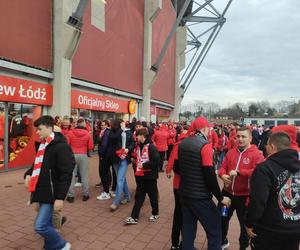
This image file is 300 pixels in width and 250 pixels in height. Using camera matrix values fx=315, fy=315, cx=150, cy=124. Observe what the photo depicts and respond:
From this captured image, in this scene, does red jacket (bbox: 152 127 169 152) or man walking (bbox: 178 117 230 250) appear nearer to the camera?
man walking (bbox: 178 117 230 250)

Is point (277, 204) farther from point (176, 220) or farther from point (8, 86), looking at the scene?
point (8, 86)

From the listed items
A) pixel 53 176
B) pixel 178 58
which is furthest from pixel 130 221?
pixel 178 58

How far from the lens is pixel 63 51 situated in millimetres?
11953

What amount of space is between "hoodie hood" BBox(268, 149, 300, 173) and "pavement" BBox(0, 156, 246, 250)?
233cm

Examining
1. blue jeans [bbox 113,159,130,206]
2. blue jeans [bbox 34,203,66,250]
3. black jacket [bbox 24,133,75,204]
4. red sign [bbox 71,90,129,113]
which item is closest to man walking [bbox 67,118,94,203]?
blue jeans [bbox 113,159,130,206]

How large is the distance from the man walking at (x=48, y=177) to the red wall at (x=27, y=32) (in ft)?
23.0

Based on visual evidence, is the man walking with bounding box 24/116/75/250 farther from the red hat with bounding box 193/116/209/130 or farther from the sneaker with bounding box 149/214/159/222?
the sneaker with bounding box 149/214/159/222

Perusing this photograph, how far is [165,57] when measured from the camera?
29.5 metres

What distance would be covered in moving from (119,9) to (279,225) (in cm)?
1687

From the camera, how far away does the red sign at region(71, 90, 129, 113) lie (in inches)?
543

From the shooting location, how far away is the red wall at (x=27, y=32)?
981 cm

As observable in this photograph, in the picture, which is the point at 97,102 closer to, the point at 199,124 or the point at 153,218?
the point at 153,218

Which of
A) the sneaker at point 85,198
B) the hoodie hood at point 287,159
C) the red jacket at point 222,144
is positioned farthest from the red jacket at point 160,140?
the hoodie hood at point 287,159

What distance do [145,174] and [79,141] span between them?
2.07 meters
